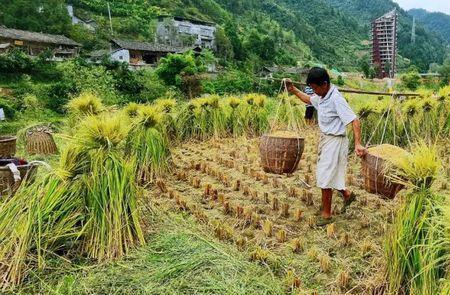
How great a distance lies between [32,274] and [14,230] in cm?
38

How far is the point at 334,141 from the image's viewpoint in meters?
4.09

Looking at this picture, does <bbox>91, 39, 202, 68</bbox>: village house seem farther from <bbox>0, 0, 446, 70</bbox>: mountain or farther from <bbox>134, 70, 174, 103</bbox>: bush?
<bbox>134, 70, 174, 103</bbox>: bush

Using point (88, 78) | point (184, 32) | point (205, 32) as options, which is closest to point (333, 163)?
point (88, 78)

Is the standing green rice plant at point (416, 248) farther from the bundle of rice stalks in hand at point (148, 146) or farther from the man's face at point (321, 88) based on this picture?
the bundle of rice stalks in hand at point (148, 146)

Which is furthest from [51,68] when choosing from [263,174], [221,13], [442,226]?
[221,13]

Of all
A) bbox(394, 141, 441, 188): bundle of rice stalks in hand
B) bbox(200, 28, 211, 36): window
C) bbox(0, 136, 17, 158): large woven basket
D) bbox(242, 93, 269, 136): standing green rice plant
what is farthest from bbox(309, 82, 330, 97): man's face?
bbox(200, 28, 211, 36): window

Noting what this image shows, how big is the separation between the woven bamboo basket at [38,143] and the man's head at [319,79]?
5443 mm

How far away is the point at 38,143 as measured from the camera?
24.6ft

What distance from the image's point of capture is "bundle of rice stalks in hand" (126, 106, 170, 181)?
5719 mm

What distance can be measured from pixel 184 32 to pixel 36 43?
21.7m

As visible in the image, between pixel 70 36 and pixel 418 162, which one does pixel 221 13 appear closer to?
pixel 70 36

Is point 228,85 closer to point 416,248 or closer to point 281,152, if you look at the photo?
point 281,152

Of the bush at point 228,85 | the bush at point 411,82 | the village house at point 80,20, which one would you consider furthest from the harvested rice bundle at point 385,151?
the village house at point 80,20

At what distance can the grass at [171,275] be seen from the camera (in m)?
2.89
